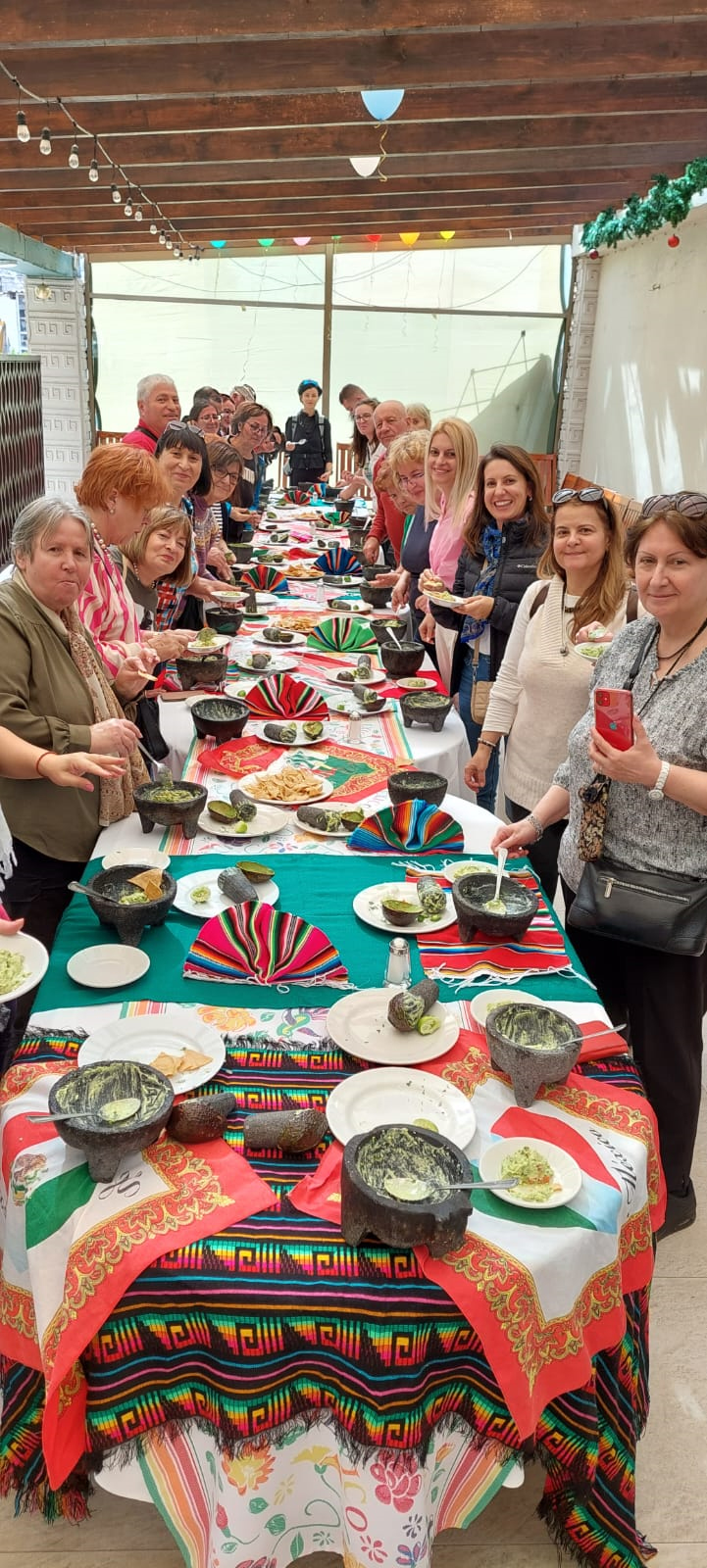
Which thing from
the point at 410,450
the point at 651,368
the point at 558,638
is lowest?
the point at 558,638

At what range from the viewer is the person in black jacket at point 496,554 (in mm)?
3461

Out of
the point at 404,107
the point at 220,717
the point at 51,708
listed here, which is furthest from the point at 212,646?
the point at 404,107

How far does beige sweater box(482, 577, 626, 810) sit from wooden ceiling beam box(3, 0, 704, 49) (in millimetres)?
3206

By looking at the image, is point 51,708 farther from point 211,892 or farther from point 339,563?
point 339,563

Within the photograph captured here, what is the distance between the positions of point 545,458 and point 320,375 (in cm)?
328

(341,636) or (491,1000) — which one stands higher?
(341,636)

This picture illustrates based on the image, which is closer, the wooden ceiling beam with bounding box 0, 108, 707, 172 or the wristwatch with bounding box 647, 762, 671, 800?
the wristwatch with bounding box 647, 762, 671, 800

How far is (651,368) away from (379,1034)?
28.7ft

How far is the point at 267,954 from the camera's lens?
75.2 inches

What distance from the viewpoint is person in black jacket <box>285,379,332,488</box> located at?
10.2 meters

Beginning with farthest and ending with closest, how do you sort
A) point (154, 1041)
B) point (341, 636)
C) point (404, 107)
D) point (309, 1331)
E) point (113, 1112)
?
point (404, 107) < point (341, 636) < point (154, 1041) < point (113, 1112) < point (309, 1331)

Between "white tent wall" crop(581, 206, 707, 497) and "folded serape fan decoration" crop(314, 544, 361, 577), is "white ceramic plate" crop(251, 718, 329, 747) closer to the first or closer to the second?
"folded serape fan decoration" crop(314, 544, 361, 577)

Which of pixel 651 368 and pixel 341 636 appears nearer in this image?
pixel 341 636

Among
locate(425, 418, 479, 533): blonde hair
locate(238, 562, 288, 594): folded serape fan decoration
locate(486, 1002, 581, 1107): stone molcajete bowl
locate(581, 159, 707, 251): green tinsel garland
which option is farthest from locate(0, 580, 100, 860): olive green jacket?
locate(581, 159, 707, 251): green tinsel garland
